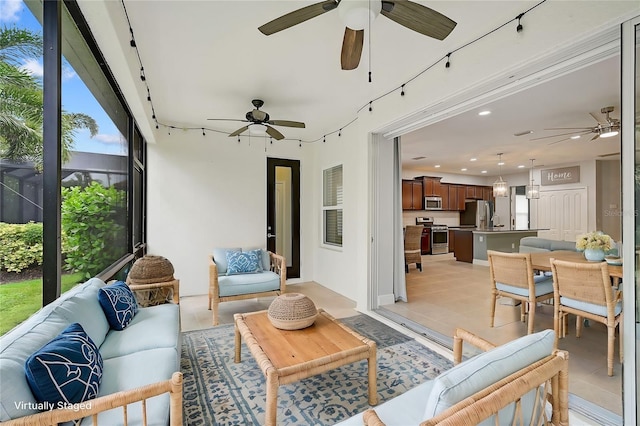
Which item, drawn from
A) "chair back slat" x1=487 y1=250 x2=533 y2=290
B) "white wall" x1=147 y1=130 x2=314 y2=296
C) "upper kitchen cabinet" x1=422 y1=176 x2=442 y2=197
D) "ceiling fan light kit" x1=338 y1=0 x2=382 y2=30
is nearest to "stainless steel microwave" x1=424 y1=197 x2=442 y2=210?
"upper kitchen cabinet" x1=422 y1=176 x2=442 y2=197

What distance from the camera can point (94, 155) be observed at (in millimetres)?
2553

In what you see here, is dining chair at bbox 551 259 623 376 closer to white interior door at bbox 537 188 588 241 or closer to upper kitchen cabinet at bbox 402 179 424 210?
upper kitchen cabinet at bbox 402 179 424 210

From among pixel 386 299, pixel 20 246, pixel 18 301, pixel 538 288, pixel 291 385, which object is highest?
pixel 20 246

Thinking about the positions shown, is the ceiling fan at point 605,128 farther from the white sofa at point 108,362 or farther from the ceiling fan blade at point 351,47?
the white sofa at point 108,362

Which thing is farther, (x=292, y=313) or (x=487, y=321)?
(x=487, y=321)

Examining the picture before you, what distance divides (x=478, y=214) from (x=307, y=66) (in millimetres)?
8284

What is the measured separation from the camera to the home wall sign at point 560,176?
762 centimetres

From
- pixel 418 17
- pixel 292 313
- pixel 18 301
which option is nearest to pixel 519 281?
pixel 292 313

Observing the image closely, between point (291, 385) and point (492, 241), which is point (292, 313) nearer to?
point (291, 385)

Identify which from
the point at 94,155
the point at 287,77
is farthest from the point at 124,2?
the point at 287,77

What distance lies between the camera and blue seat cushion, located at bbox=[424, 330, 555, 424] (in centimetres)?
93

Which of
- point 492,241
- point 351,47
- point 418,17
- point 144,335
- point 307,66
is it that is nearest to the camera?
point 418,17

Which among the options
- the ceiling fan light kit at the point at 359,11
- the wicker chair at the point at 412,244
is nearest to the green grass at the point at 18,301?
the ceiling fan light kit at the point at 359,11

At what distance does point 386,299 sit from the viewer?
13.2ft
